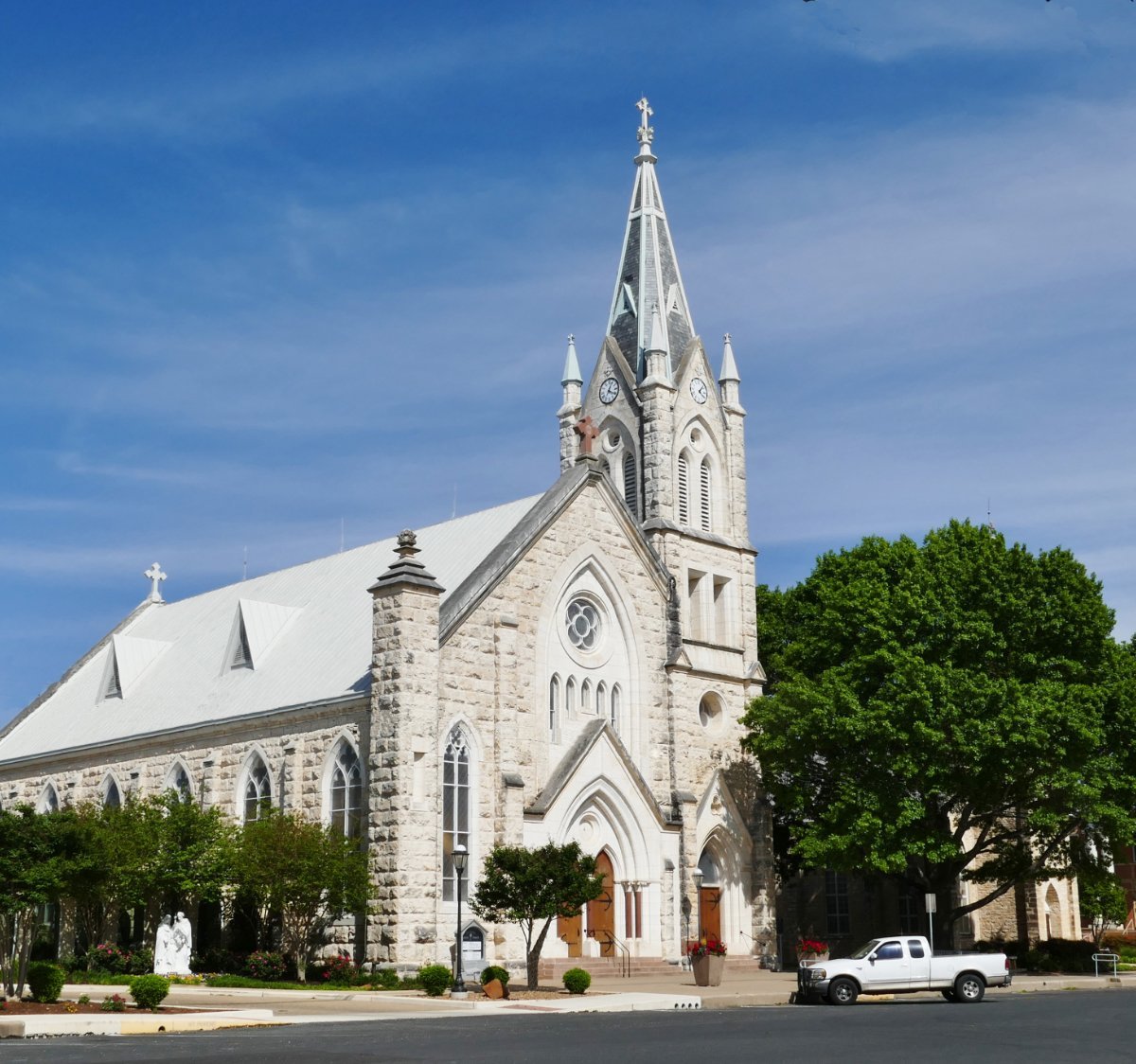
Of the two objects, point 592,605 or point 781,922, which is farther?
point 781,922

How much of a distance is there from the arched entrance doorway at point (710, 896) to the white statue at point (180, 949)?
15099 millimetres

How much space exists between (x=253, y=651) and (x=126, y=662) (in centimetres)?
847

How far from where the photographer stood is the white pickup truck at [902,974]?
2855cm

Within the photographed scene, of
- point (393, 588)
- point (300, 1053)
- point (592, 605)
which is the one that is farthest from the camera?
point (592, 605)

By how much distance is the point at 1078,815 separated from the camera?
3847 cm

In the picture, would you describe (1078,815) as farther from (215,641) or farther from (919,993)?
(215,641)

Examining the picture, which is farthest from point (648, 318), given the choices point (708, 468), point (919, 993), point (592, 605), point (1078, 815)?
point (919, 993)

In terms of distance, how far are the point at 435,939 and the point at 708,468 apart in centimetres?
2035

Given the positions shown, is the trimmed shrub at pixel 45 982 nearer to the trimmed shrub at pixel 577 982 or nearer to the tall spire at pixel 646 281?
the trimmed shrub at pixel 577 982

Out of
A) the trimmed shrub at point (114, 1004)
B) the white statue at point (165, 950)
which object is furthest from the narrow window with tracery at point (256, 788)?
the trimmed shrub at point (114, 1004)

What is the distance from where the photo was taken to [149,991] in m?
23.2

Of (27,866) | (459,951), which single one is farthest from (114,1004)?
(459,951)

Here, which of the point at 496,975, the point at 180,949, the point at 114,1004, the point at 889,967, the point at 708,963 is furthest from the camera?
the point at 180,949

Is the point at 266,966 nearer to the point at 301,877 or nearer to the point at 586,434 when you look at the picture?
the point at 301,877
